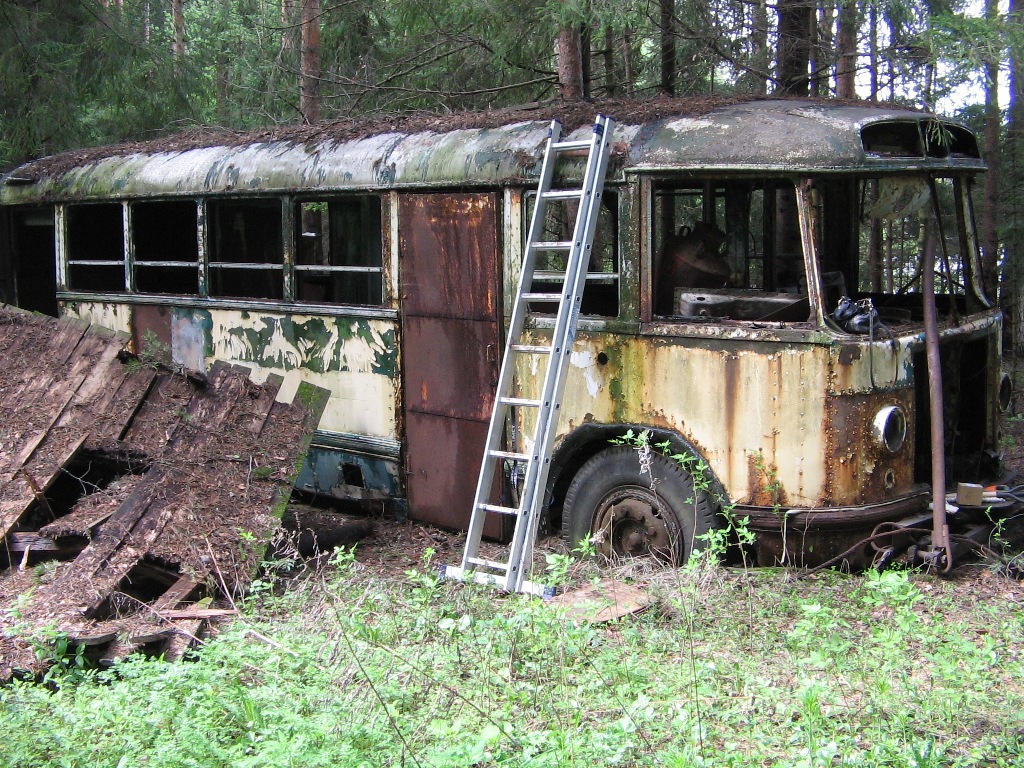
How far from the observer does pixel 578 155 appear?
20.6ft

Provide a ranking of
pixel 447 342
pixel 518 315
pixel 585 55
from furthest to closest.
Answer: pixel 585 55 < pixel 447 342 < pixel 518 315

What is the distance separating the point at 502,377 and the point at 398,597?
134 cm

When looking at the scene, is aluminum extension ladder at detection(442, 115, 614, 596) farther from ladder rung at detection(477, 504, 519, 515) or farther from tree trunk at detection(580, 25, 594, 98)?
tree trunk at detection(580, 25, 594, 98)

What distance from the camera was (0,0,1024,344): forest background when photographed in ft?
32.7

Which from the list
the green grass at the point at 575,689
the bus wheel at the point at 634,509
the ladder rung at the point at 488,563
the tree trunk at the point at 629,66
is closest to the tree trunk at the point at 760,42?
the tree trunk at the point at 629,66

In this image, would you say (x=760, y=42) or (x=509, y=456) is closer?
(x=509, y=456)

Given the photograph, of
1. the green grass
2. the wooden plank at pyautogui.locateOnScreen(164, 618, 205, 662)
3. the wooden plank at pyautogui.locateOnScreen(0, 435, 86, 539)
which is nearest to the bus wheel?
the green grass

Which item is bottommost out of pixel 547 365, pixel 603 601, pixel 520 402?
pixel 603 601

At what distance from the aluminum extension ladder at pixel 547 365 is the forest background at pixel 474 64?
302 centimetres

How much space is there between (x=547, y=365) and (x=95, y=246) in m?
5.52

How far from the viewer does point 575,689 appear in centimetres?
426

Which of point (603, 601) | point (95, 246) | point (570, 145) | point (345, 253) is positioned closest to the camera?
point (603, 601)

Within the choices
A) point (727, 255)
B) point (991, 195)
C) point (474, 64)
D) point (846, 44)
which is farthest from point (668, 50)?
point (727, 255)

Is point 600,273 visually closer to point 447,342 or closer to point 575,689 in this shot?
point 447,342
